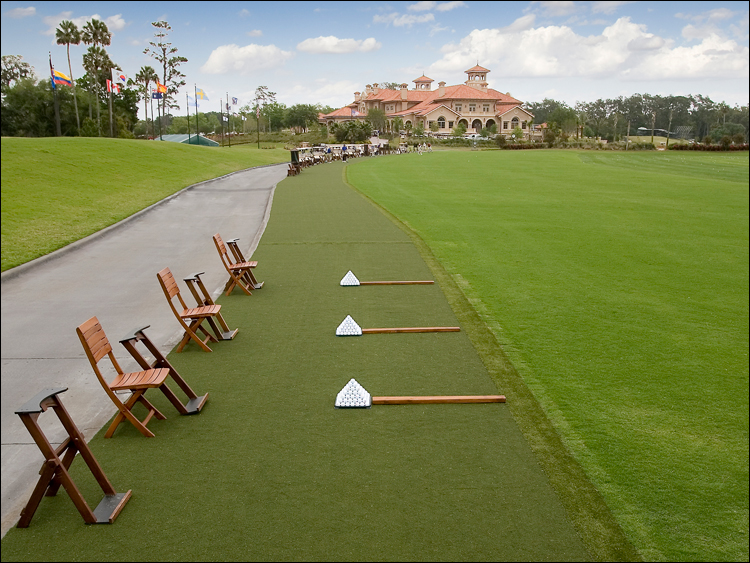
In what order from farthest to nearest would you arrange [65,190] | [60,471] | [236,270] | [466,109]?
[466,109] < [65,190] < [236,270] < [60,471]

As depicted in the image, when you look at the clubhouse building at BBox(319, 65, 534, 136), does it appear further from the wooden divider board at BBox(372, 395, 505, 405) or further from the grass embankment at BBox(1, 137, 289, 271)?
the wooden divider board at BBox(372, 395, 505, 405)

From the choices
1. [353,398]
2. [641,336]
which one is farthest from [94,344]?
[641,336]

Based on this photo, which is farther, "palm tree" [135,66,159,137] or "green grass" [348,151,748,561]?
"palm tree" [135,66,159,137]

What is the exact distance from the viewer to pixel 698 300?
9852mm

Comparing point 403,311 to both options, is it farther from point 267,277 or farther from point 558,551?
point 558,551

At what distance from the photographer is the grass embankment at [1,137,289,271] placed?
671 centimetres

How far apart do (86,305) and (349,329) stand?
5.11 m

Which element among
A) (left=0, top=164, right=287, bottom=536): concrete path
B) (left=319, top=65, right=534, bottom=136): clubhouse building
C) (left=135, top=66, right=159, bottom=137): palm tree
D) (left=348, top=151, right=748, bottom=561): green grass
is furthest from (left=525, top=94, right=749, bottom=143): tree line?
(left=135, top=66, right=159, bottom=137): palm tree

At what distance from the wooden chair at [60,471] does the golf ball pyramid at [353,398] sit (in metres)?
2.31

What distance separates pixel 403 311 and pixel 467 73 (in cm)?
12669

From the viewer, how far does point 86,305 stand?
33.8ft

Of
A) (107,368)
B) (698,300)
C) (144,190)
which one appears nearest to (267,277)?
(107,368)

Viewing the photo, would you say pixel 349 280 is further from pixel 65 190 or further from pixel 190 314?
pixel 65 190

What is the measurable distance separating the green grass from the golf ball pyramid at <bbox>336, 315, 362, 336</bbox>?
204 cm
